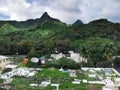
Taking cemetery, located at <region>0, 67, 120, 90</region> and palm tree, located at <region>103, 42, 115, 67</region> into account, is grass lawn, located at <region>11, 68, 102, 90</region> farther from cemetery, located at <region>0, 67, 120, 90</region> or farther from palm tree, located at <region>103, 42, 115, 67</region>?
palm tree, located at <region>103, 42, 115, 67</region>

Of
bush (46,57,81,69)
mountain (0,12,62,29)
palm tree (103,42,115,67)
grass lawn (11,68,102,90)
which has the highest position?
mountain (0,12,62,29)

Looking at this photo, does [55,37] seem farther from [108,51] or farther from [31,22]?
[31,22]

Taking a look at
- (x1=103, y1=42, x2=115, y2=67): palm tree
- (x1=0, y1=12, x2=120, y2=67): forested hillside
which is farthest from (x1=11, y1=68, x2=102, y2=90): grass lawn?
(x1=103, y1=42, x2=115, y2=67): palm tree

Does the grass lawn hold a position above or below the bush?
below

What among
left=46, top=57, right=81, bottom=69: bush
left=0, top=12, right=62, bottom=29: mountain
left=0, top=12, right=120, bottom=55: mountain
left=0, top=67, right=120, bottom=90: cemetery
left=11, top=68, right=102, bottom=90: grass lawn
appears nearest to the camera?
left=11, top=68, right=102, bottom=90: grass lawn

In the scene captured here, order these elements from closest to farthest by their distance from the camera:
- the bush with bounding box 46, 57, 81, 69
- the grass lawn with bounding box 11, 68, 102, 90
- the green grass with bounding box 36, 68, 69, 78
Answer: the grass lawn with bounding box 11, 68, 102, 90 → the green grass with bounding box 36, 68, 69, 78 → the bush with bounding box 46, 57, 81, 69

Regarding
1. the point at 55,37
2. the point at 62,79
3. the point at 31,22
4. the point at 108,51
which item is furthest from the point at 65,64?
the point at 31,22

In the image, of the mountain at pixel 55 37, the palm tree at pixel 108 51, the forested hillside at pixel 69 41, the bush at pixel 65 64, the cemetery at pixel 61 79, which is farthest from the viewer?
the mountain at pixel 55 37

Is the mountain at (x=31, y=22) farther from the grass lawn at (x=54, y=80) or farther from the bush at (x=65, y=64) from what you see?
the grass lawn at (x=54, y=80)

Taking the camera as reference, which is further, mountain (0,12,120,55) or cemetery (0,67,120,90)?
mountain (0,12,120,55)

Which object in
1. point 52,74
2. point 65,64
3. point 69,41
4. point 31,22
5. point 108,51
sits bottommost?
point 52,74

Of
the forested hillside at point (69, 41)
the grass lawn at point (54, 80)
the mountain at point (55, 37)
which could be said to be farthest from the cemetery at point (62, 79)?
the mountain at point (55, 37)

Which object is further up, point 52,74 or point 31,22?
point 31,22
